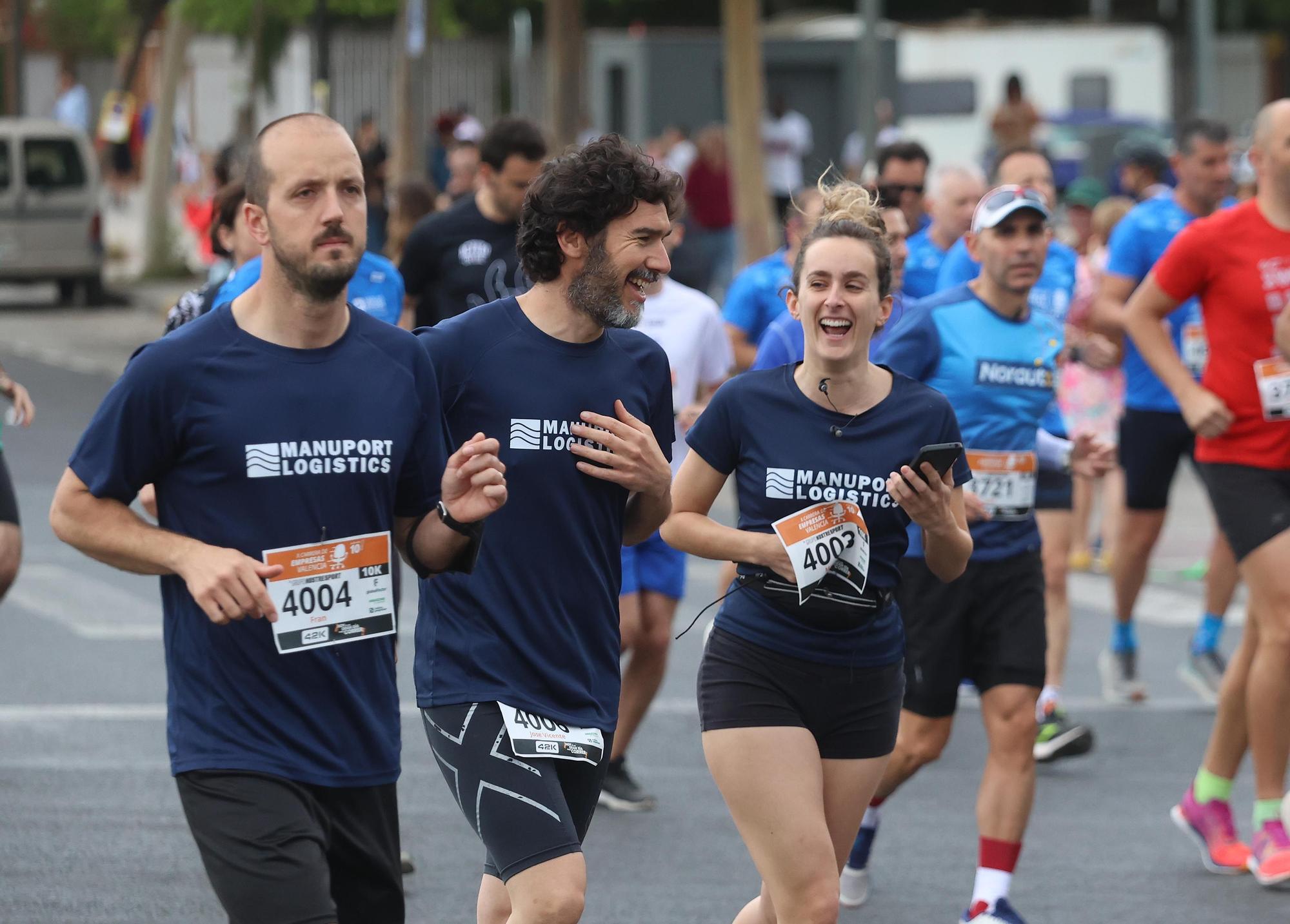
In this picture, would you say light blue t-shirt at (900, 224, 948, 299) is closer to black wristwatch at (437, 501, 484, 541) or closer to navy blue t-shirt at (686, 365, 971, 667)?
navy blue t-shirt at (686, 365, 971, 667)

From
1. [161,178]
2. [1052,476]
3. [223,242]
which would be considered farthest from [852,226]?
[161,178]

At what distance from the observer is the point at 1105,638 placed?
1063 centimetres

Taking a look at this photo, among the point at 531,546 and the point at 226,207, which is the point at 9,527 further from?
the point at 531,546

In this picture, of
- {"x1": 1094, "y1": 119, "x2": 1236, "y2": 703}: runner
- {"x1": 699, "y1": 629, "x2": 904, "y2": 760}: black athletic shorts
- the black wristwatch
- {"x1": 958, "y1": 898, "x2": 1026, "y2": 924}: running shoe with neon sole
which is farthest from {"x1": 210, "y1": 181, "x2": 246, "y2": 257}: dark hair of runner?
{"x1": 1094, "y1": 119, "x2": 1236, "y2": 703}: runner

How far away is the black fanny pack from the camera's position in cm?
479

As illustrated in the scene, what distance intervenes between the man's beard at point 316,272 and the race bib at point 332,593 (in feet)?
1.59

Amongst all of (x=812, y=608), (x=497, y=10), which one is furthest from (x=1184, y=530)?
(x=497, y=10)

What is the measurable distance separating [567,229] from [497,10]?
43993mm

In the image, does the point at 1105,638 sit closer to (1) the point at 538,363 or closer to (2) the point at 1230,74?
(1) the point at 538,363

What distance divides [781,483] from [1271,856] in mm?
2612

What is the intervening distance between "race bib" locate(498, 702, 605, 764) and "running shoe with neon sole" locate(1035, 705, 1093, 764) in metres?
4.08

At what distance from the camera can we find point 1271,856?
6.47 metres

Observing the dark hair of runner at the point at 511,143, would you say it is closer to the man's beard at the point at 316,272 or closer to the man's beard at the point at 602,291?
the man's beard at the point at 602,291

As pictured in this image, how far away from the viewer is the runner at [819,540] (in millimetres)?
4703
